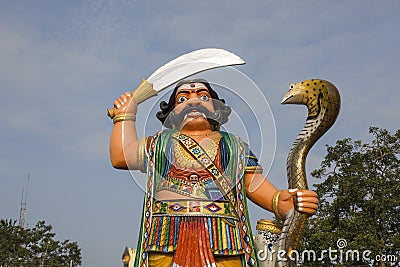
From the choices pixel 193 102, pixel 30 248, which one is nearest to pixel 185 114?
pixel 193 102

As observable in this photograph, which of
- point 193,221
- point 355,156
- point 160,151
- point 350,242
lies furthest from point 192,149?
point 355,156

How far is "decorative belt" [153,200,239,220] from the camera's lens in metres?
4.26

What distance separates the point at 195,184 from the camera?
4355 mm

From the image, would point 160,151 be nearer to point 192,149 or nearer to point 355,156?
point 192,149

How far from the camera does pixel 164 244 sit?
4.22 metres

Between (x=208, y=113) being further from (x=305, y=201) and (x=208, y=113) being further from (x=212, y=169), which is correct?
(x=305, y=201)

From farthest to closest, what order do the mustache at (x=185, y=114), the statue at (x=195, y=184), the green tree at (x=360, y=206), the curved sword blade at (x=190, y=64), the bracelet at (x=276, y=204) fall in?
the green tree at (x=360, y=206) < the mustache at (x=185, y=114) < the bracelet at (x=276, y=204) < the curved sword blade at (x=190, y=64) < the statue at (x=195, y=184)

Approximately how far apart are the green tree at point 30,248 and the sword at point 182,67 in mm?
18163

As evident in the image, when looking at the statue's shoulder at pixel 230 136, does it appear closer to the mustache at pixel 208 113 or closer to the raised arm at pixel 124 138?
the mustache at pixel 208 113

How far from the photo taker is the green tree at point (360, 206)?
41.0ft

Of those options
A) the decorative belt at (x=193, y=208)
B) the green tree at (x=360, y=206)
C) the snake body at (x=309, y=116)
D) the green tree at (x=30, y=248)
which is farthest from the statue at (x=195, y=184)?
the green tree at (x=30, y=248)

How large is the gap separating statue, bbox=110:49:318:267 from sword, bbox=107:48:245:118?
0.26 ft

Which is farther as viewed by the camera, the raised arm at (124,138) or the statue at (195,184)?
the raised arm at (124,138)

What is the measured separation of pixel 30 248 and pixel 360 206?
13.7 meters
